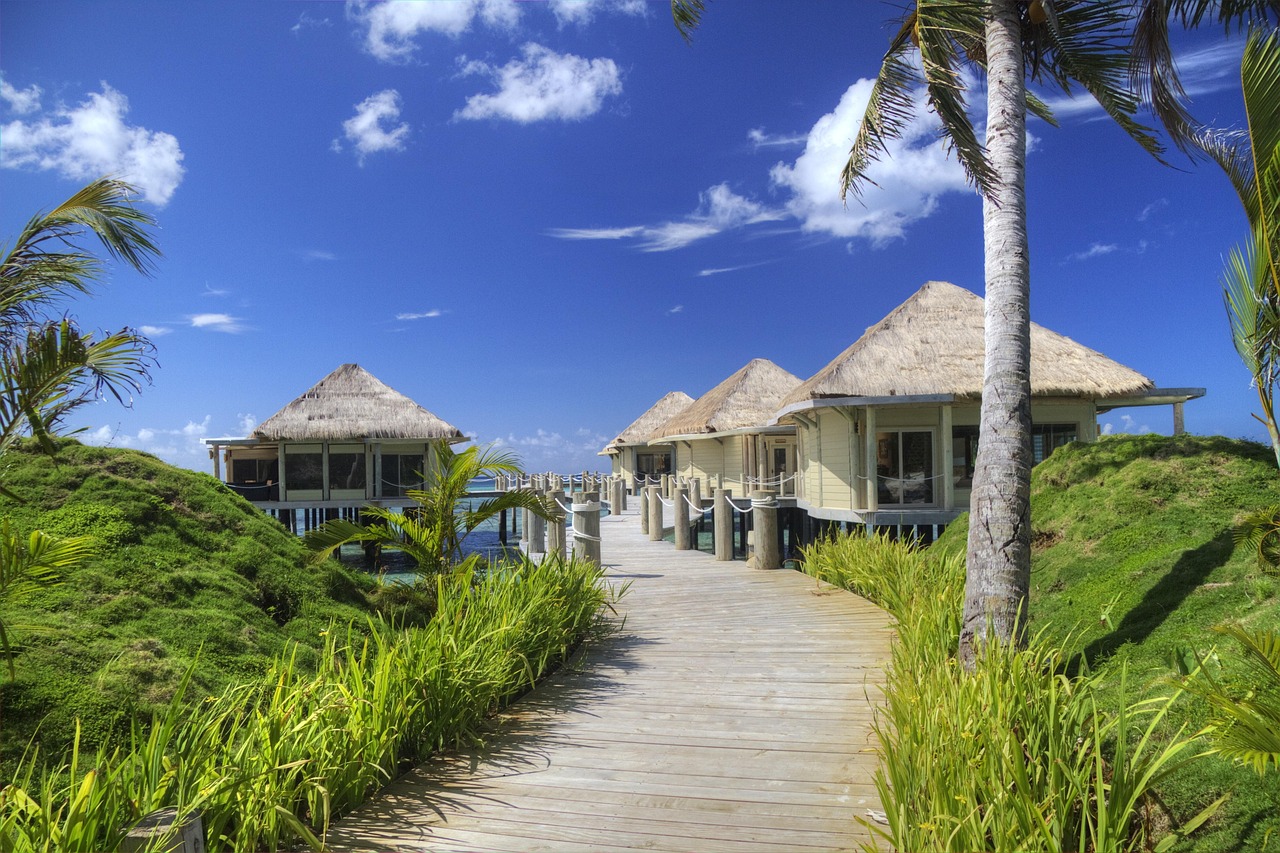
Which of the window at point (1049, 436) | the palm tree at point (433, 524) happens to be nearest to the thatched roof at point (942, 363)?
the window at point (1049, 436)

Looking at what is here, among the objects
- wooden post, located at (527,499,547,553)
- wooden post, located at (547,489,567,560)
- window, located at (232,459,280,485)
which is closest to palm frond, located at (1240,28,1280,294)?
wooden post, located at (547,489,567,560)

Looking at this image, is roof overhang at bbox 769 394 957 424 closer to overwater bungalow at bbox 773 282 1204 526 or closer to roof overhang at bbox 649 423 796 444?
overwater bungalow at bbox 773 282 1204 526

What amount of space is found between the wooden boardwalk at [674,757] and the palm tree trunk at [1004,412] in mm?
1055

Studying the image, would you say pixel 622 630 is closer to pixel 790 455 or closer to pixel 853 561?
pixel 853 561

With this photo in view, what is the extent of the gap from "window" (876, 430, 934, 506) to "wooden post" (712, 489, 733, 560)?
4.34 m

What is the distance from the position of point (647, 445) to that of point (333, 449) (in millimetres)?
17923

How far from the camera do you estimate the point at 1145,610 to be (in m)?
5.53

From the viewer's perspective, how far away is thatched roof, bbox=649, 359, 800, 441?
26.2 metres

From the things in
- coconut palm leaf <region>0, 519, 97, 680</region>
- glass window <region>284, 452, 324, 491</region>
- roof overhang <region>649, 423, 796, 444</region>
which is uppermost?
roof overhang <region>649, 423, 796, 444</region>

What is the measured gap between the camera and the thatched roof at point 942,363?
1556cm

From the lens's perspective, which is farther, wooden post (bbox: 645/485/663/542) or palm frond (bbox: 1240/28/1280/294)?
wooden post (bbox: 645/485/663/542)

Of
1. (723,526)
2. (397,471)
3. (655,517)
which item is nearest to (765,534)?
(723,526)

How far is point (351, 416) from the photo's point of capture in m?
24.5

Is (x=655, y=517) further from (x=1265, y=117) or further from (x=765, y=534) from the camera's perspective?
(x=1265, y=117)
